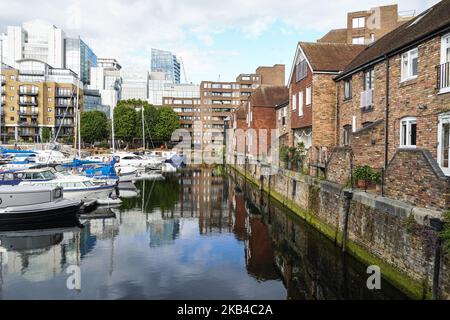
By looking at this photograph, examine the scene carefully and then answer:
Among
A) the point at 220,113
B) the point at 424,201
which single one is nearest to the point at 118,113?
the point at 220,113

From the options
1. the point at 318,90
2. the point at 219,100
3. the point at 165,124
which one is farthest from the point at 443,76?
the point at 219,100

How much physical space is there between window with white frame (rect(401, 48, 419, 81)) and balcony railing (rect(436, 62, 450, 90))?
1892mm

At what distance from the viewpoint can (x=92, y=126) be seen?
90438 mm

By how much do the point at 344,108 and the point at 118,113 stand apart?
7354cm

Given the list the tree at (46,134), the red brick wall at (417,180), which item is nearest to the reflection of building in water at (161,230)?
the red brick wall at (417,180)

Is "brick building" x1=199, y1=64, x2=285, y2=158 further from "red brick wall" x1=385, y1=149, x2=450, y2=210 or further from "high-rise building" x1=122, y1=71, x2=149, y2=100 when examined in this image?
"red brick wall" x1=385, y1=149, x2=450, y2=210

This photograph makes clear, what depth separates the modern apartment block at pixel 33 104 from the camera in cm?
9431

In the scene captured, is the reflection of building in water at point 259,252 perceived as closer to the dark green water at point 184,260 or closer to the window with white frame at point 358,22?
the dark green water at point 184,260

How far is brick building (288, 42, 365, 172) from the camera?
2612 centimetres

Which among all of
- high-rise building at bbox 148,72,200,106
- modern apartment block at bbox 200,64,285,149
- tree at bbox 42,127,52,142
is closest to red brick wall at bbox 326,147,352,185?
tree at bbox 42,127,52,142

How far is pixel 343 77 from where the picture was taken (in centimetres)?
2458

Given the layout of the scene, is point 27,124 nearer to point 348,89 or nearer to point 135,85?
point 135,85

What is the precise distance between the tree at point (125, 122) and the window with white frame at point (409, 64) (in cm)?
7739

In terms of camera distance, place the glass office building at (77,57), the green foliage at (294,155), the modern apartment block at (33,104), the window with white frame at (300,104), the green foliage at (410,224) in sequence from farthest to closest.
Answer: the glass office building at (77,57)
the modern apartment block at (33,104)
the window with white frame at (300,104)
the green foliage at (294,155)
the green foliage at (410,224)
